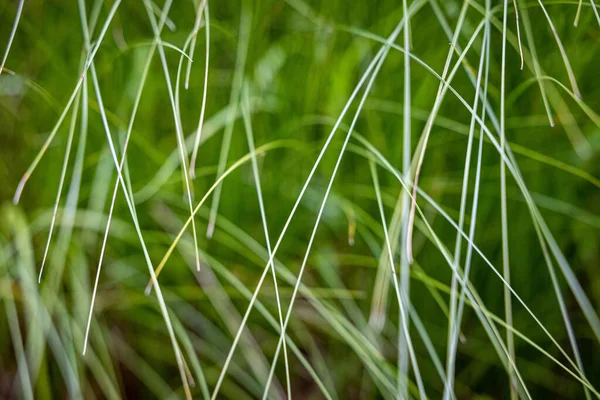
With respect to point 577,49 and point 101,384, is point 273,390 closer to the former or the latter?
point 101,384

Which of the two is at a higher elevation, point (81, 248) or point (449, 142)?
point (449, 142)

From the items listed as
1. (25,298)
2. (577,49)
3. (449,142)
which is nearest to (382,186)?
(449,142)

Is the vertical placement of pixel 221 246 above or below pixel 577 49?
below

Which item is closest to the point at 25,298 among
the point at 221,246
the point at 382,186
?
the point at 221,246

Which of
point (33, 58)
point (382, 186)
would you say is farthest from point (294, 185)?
point (33, 58)

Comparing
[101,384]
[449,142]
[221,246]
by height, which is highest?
[449,142]

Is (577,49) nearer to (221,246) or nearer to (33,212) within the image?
(221,246)
